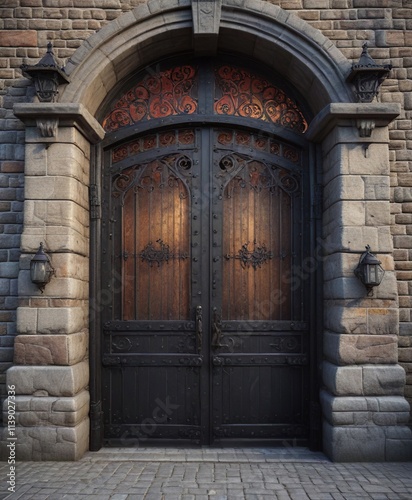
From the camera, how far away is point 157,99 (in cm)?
596

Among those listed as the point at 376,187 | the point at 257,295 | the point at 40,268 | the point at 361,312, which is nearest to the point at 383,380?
the point at 361,312

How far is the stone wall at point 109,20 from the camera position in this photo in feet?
18.0

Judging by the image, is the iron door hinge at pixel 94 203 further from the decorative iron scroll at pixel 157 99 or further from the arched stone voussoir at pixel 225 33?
the arched stone voussoir at pixel 225 33

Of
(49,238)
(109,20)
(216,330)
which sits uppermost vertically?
(109,20)

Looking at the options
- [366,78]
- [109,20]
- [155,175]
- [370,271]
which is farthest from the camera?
[155,175]

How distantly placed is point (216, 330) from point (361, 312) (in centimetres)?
156

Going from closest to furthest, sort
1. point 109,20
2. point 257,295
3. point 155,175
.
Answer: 1. point 109,20
2. point 257,295
3. point 155,175

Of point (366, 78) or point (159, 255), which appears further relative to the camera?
point (159, 255)

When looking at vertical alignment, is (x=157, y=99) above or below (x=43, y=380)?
above

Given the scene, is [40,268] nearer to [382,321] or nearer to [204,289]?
[204,289]

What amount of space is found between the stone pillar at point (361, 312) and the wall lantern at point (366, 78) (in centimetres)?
14

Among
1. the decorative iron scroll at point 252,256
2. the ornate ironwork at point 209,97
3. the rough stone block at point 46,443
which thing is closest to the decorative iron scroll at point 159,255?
the decorative iron scroll at point 252,256

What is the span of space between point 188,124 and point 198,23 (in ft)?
3.49

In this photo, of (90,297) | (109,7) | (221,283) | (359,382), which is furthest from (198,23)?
(359,382)
